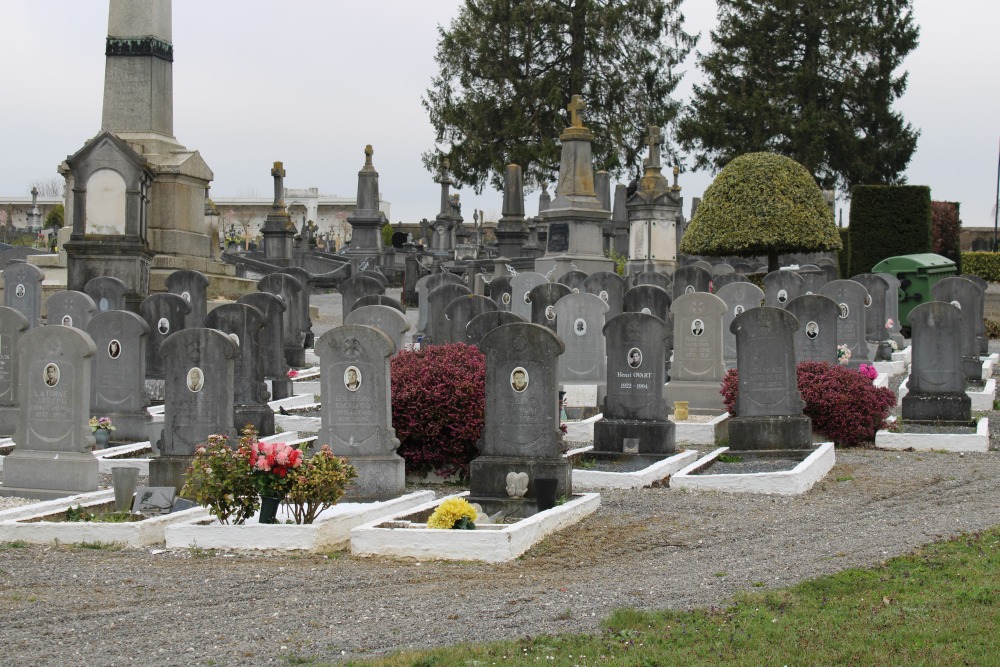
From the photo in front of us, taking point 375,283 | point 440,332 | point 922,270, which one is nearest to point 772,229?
point 922,270

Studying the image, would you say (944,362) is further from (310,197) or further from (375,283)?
(310,197)

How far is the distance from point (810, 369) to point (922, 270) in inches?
492

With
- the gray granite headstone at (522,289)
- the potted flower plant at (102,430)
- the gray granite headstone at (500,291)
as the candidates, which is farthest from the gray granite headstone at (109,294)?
the gray granite headstone at (500,291)

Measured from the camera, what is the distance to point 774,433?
1257 cm

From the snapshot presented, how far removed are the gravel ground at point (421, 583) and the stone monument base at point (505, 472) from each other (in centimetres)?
50

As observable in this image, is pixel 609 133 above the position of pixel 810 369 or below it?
above

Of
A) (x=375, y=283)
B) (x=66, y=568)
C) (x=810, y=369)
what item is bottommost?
(x=66, y=568)

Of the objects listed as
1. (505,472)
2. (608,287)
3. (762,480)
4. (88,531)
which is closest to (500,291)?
(608,287)

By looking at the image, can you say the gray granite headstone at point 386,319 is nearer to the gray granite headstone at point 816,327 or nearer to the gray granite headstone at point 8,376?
the gray granite headstone at point 8,376

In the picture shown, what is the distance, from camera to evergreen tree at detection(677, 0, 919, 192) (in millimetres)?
47656

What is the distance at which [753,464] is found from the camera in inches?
477

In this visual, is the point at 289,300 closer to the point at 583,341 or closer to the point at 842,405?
the point at 583,341

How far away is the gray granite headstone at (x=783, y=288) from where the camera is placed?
70.7 ft

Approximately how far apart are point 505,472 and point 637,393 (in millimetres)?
2832
